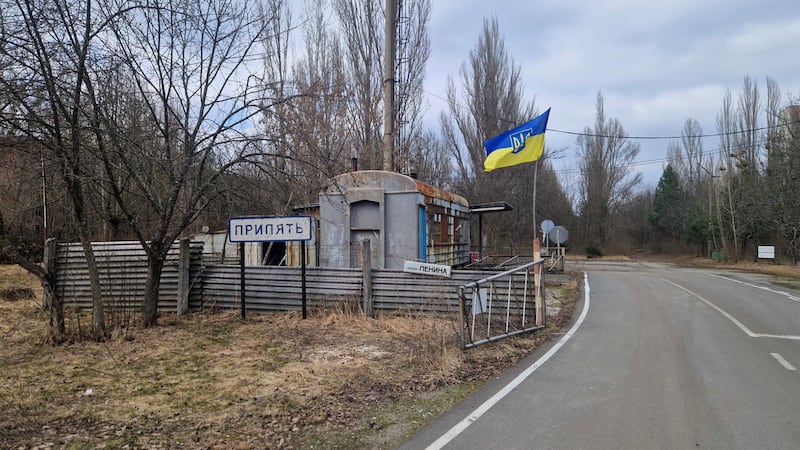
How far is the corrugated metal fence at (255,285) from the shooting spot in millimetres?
10266

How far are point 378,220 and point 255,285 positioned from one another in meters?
4.09

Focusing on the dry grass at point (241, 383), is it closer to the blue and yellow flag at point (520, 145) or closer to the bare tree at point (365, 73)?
the blue and yellow flag at point (520, 145)

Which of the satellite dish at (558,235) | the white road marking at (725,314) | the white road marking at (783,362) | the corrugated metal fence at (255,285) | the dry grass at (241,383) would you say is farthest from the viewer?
the satellite dish at (558,235)

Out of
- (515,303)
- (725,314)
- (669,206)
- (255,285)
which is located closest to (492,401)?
(515,303)

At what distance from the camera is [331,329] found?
950cm

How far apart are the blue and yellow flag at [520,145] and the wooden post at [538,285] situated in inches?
109

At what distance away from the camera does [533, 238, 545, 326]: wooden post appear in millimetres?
9185

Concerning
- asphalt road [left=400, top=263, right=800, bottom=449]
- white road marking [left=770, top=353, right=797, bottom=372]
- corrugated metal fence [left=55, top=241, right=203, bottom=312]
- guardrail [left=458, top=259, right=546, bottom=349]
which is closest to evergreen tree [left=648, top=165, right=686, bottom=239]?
asphalt road [left=400, top=263, right=800, bottom=449]

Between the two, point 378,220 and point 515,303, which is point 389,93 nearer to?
point 378,220

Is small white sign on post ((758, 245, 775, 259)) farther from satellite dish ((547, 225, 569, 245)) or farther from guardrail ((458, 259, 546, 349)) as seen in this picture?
guardrail ((458, 259, 546, 349))

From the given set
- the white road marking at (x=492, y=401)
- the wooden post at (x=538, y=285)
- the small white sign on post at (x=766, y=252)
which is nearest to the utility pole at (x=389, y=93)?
the wooden post at (x=538, y=285)

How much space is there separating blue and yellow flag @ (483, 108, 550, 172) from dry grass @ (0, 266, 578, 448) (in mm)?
4361

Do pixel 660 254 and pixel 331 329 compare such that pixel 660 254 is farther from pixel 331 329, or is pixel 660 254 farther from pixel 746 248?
pixel 331 329

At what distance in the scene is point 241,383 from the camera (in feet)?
20.0
